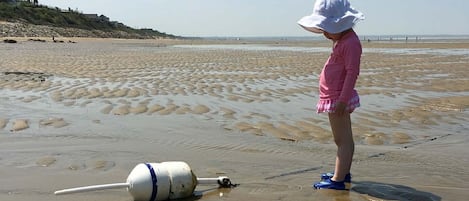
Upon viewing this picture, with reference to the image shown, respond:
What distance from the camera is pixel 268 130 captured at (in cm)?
630

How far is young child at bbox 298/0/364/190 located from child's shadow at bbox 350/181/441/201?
0.15 metres

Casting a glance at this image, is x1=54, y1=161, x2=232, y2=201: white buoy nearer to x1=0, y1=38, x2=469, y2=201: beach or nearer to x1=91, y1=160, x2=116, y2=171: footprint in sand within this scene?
x1=0, y1=38, x2=469, y2=201: beach

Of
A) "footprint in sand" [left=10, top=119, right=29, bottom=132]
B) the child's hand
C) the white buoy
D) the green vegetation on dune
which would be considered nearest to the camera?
the white buoy

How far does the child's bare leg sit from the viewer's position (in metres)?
3.97

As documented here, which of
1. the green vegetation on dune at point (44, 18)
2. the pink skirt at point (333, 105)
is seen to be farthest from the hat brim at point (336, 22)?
the green vegetation on dune at point (44, 18)

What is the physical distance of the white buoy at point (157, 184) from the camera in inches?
138

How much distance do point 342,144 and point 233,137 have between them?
6.64 feet

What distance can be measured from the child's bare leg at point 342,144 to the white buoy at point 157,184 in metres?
1.08

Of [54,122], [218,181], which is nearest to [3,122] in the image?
[54,122]

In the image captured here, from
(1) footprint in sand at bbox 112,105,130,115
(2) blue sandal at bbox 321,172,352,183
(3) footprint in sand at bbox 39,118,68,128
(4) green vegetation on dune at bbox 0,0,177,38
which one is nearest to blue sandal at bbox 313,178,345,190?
(2) blue sandal at bbox 321,172,352,183

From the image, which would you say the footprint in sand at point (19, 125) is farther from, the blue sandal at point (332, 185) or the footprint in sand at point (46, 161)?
the blue sandal at point (332, 185)

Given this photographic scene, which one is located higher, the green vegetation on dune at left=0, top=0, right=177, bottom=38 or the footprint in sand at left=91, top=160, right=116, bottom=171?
the green vegetation on dune at left=0, top=0, right=177, bottom=38

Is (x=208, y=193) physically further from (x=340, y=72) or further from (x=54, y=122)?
(x=54, y=122)

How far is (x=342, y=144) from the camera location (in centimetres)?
404
